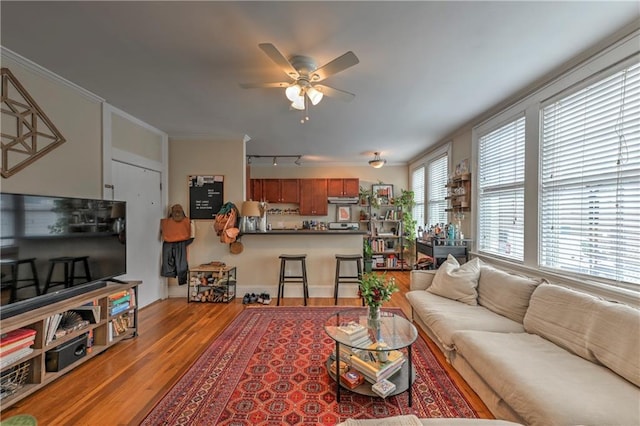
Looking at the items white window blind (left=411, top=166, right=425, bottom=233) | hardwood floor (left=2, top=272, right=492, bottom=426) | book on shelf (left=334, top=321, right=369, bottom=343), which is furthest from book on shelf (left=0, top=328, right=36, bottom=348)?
white window blind (left=411, top=166, right=425, bottom=233)

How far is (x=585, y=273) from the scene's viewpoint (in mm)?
2193

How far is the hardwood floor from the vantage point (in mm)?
1826

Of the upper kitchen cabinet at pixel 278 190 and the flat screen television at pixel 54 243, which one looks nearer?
the flat screen television at pixel 54 243

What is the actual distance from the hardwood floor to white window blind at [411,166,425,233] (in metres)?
3.49

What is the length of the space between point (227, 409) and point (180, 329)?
1607 millimetres

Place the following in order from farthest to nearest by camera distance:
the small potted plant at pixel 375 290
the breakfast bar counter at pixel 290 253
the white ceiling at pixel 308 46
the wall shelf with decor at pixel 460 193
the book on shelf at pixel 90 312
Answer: the breakfast bar counter at pixel 290 253, the wall shelf with decor at pixel 460 193, the book on shelf at pixel 90 312, the small potted plant at pixel 375 290, the white ceiling at pixel 308 46

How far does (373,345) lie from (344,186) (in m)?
4.92

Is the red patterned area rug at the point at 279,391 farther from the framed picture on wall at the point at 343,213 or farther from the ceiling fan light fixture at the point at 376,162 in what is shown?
the framed picture on wall at the point at 343,213

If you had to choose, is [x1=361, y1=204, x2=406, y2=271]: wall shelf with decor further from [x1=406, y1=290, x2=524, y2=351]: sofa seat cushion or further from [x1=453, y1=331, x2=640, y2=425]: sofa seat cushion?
[x1=453, y1=331, x2=640, y2=425]: sofa seat cushion

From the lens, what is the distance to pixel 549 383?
1467mm

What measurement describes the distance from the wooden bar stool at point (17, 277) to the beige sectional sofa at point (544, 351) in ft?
10.5

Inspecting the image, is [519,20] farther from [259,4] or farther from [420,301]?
[420,301]

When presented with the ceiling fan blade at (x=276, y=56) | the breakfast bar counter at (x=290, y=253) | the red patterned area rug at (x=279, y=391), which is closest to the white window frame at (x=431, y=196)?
the breakfast bar counter at (x=290, y=253)

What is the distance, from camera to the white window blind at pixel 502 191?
2.93 metres
